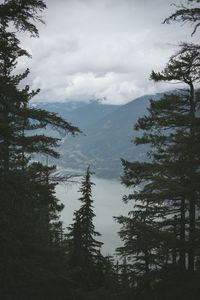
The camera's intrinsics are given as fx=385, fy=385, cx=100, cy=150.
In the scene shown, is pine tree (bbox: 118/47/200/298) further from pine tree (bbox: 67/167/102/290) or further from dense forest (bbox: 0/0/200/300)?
pine tree (bbox: 67/167/102/290)

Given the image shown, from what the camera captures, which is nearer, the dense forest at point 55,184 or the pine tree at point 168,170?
the dense forest at point 55,184

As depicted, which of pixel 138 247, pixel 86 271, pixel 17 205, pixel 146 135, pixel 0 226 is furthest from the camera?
pixel 86 271

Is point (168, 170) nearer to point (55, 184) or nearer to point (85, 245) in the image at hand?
point (55, 184)

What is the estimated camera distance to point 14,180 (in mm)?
9398

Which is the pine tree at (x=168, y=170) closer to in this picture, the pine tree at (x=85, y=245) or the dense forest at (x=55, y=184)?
the dense forest at (x=55, y=184)

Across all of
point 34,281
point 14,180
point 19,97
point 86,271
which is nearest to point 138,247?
point 34,281

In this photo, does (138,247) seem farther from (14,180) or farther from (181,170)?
(14,180)

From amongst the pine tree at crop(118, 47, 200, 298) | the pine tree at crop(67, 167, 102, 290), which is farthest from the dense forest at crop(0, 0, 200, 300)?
the pine tree at crop(67, 167, 102, 290)

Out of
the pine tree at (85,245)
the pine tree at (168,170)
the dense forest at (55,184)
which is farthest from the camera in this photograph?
the pine tree at (85,245)

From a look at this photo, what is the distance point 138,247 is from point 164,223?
274cm

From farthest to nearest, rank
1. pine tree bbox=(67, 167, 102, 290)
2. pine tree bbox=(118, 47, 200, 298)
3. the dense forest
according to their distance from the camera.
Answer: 1. pine tree bbox=(67, 167, 102, 290)
2. pine tree bbox=(118, 47, 200, 298)
3. the dense forest

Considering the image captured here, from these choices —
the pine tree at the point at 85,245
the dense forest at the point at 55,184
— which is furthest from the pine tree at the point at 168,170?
the pine tree at the point at 85,245

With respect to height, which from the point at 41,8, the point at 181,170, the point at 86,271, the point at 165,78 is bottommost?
the point at 86,271

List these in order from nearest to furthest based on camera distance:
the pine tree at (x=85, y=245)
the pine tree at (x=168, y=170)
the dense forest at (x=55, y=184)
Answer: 1. the dense forest at (x=55, y=184)
2. the pine tree at (x=168, y=170)
3. the pine tree at (x=85, y=245)
